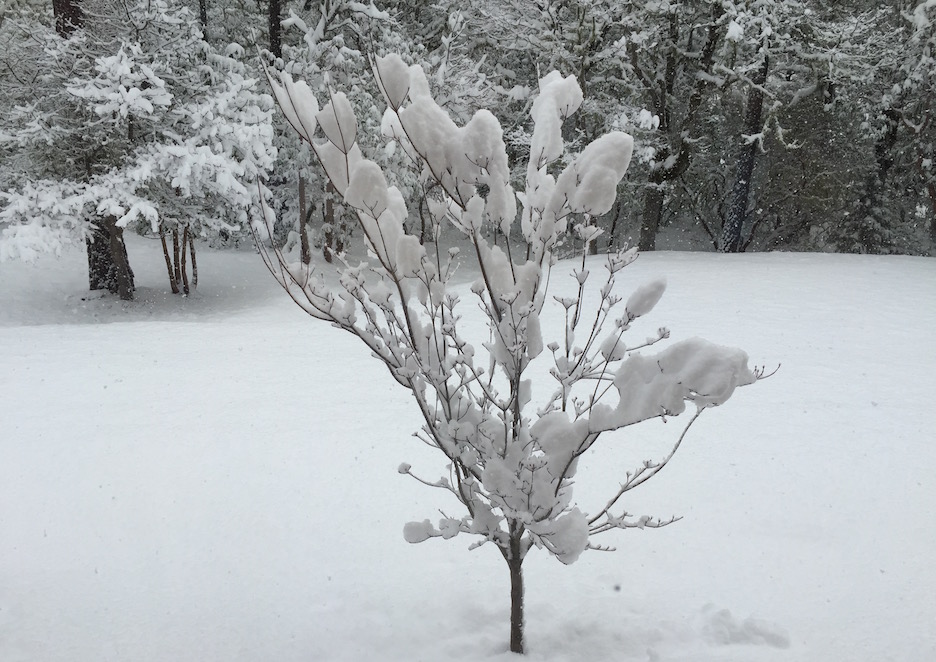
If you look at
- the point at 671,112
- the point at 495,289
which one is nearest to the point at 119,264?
the point at 495,289

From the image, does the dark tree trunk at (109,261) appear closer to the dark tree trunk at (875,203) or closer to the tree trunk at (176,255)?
the tree trunk at (176,255)

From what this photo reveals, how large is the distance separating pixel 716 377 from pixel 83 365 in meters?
7.29

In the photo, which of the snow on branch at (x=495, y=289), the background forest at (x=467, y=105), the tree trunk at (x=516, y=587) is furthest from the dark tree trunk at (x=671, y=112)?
the snow on branch at (x=495, y=289)

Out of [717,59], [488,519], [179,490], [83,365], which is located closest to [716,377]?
[488,519]

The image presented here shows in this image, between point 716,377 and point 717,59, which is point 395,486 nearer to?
point 716,377

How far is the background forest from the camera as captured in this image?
1059cm

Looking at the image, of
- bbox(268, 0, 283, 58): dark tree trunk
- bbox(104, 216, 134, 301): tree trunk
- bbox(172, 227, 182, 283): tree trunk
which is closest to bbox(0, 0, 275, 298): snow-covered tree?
bbox(104, 216, 134, 301): tree trunk

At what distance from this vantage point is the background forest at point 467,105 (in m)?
10.6

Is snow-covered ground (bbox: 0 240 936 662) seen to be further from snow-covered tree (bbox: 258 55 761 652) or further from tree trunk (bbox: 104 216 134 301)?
tree trunk (bbox: 104 216 134 301)

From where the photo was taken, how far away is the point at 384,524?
164 inches

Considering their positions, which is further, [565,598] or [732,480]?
[732,480]

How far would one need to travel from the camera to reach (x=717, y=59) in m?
14.8

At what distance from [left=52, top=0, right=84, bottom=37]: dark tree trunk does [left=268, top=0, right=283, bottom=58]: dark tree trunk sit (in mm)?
4198

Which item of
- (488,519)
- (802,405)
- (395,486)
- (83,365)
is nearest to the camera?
(488,519)
